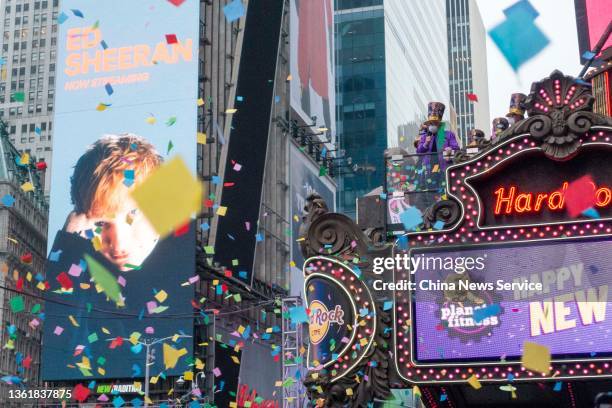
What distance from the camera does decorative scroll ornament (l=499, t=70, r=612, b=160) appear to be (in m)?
16.8

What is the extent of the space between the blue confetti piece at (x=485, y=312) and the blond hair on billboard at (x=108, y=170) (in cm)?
4777

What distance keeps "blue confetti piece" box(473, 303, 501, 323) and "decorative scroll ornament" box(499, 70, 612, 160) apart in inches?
104

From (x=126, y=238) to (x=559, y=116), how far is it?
49.0 metres

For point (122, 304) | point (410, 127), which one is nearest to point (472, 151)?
point (122, 304)

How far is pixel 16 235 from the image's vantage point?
123875 mm

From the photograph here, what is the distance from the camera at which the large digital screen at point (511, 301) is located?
1650 cm

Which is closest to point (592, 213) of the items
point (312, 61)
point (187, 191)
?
point (187, 191)

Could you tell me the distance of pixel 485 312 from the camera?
17094 millimetres

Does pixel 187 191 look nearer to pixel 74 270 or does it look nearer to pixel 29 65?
pixel 74 270

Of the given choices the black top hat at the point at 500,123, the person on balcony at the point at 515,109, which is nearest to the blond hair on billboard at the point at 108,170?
the black top hat at the point at 500,123

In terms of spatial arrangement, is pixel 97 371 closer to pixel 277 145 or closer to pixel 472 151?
pixel 277 145

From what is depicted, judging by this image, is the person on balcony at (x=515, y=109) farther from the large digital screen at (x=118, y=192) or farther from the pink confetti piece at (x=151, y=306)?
the pink confetti piece at (x=151, y=306)

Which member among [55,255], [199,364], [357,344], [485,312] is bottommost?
[357,344]

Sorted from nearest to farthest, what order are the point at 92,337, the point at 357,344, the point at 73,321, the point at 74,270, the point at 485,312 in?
the point at 485,312 < the point at 357,344 < the point at 92,337 < the point at 73,321 < the point at 74,270
